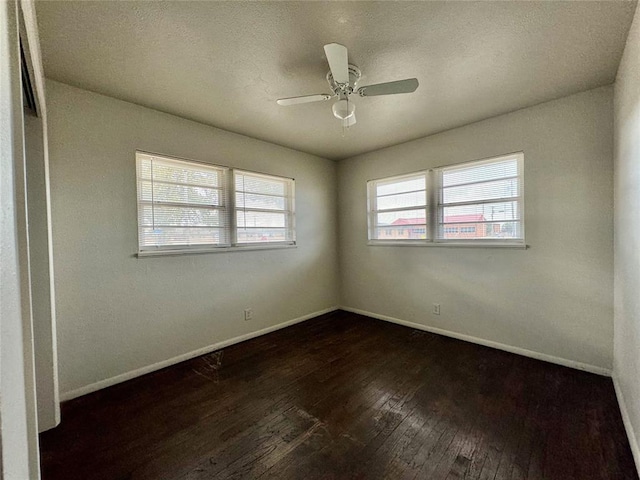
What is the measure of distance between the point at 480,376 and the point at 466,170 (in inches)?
87.4

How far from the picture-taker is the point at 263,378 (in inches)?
97.3

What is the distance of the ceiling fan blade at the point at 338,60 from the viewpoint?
1.56 metres

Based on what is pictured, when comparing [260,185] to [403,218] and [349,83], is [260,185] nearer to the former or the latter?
[349,83]

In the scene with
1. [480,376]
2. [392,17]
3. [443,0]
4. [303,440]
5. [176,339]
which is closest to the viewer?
[443,0]

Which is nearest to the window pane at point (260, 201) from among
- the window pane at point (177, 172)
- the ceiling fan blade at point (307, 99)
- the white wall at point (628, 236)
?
the window pane at point (177, 172)

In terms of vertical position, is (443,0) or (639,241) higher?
(443,0)

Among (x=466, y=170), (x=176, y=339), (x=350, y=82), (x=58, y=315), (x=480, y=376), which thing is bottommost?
(x=480, y=376)

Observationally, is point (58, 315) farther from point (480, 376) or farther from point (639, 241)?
point (639, 241)

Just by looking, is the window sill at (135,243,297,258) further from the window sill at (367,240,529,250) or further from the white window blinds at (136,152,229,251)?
the window sill at (367,240,529,250)

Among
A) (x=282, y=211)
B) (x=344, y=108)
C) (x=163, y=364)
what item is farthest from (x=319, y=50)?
(x=163, y=364)

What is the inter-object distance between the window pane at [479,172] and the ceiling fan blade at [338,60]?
2066mm

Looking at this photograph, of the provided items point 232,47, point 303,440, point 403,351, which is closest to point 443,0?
point 232,47

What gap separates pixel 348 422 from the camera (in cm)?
188

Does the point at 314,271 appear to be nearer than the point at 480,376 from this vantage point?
No
